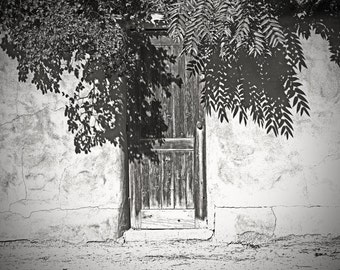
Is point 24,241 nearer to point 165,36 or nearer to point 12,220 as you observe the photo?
point 12,220

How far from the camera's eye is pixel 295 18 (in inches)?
167

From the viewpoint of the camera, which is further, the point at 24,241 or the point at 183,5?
the point at 24,241

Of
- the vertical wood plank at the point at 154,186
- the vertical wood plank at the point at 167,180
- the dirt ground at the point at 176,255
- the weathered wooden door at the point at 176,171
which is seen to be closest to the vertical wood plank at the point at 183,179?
the weathered wooden door at the point at 176,171

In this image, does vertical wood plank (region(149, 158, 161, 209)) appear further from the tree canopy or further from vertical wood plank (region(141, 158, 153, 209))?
the tree canopy

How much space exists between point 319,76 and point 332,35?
1.52ft

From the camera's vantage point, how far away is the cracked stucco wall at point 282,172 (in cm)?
436

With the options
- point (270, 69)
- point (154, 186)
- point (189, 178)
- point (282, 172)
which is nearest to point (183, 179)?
point (189, 178)

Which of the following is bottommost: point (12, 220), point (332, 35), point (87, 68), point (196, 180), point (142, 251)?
point (142, 251)

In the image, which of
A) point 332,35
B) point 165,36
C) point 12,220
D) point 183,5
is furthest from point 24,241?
point 332,35

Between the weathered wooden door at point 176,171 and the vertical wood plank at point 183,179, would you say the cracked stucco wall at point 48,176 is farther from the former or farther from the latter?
the vertical wood plank at point 183,179

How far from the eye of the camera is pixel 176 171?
4.66 metres

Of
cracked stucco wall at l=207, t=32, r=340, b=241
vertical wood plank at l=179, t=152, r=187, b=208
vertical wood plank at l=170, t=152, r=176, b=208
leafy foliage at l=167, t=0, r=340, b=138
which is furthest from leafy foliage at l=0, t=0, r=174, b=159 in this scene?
cracked stucco wall at l=207, t=32, r=340, b=241

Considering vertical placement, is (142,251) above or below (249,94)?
below

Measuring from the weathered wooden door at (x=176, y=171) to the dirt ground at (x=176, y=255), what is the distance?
33cm
